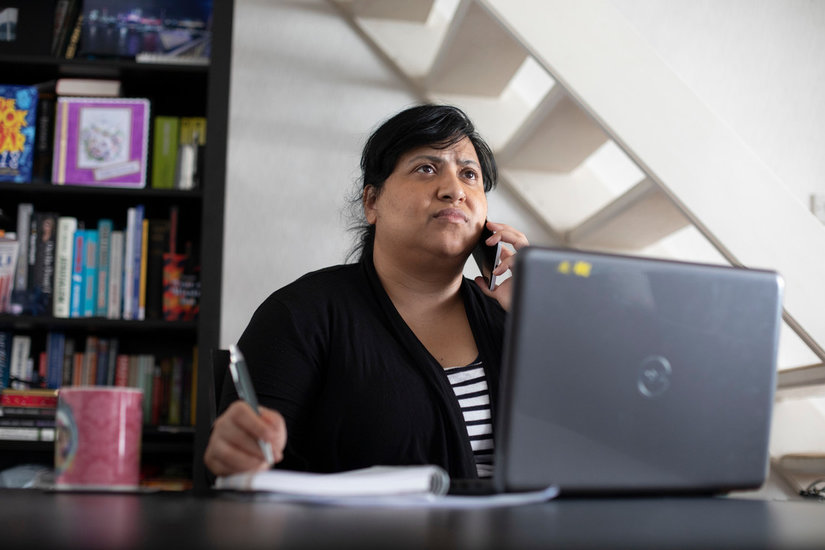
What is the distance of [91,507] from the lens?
722mm

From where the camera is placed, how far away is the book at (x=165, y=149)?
2.34 metres

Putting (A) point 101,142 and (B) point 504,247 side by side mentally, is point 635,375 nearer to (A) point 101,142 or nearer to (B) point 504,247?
(B) point 504,247

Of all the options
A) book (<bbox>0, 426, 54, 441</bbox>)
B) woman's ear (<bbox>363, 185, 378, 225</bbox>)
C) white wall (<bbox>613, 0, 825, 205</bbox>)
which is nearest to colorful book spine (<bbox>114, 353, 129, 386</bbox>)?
book (<bbox>0, 426, 54, 441</bbox>)

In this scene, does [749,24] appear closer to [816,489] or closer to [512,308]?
[816,489]

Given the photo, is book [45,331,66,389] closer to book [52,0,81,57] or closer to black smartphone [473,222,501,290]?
book [52,0,81,57]

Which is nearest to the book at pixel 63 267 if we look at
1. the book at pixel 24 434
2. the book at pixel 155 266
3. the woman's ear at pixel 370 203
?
the book at pixel 155 266

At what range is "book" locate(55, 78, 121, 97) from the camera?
233 centimetres

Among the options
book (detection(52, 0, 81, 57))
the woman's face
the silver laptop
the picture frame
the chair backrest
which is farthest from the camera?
the picture frame

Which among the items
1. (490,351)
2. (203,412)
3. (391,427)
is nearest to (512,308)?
(391,427)

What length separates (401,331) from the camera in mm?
1442

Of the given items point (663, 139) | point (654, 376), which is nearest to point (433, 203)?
point (663, 139)

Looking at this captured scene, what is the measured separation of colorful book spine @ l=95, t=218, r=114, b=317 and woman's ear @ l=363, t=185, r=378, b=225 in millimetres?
910

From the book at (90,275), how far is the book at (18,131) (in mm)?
249

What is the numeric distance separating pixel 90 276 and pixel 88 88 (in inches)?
21.7
